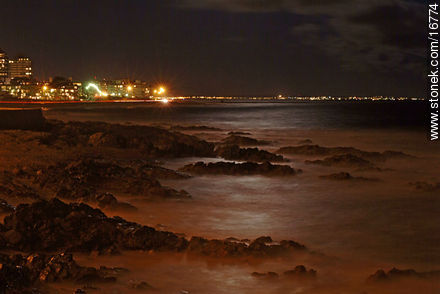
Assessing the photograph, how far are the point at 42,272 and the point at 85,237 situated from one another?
152cm

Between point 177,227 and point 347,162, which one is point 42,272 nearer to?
point 177,227

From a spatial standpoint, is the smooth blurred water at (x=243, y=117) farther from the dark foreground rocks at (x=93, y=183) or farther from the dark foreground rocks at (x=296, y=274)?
the dark foreground rocks at (x=296, y=274)

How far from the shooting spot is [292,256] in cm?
853

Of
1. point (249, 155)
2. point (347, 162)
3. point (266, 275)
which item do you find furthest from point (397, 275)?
point (249, 155)

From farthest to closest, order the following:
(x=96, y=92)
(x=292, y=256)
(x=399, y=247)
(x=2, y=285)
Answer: (x=96, y=92) < (x=399, y=247) < (x=292, y=256) < (x=2, y=285)

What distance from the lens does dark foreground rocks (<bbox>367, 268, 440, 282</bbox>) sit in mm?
7516

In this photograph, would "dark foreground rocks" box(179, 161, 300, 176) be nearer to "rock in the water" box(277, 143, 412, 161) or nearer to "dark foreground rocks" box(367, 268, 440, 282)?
"rock in the water" box(277, 143, 412, 161)

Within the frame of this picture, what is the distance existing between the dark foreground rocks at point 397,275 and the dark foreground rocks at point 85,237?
1643 mm

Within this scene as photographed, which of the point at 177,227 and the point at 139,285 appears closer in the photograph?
the point at 139,285

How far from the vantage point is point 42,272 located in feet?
20.9

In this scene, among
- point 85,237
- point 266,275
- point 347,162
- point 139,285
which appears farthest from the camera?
point 347,162

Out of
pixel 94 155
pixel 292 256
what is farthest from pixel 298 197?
pixel 94 155

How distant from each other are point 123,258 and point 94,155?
12.0 metres

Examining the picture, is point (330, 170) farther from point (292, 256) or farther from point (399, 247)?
point (292, 256)
